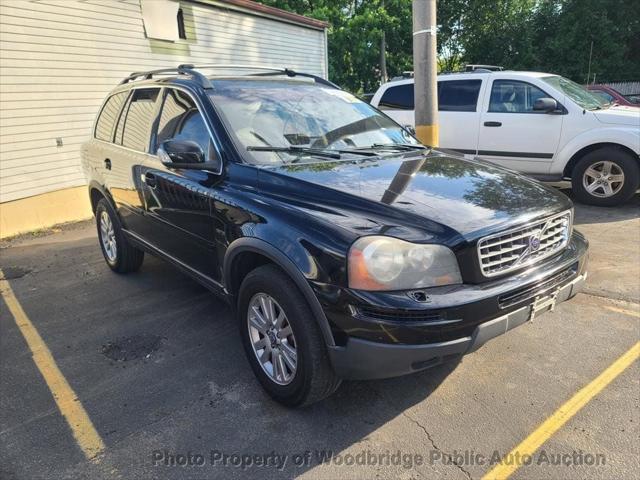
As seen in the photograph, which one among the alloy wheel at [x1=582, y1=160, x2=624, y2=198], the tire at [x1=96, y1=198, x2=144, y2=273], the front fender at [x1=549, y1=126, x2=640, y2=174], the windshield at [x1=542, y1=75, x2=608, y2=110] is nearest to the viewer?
the tire at [x1=96, y1=198, x2=144, y2=273]

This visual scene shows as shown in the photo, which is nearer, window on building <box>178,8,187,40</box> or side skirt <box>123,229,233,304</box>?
side skirt <box>123,229,233,304</box>

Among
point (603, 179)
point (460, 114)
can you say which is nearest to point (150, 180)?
point (460, 114)

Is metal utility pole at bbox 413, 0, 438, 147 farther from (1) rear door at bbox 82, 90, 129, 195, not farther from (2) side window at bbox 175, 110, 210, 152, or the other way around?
(1) rear door at bbox 82, 90, 129, 195

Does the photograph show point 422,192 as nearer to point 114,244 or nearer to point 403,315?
point 403,315

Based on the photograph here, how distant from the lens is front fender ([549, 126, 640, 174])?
20.1 feet

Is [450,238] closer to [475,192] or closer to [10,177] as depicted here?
[475,192]

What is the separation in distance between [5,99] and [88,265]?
10.4 ft

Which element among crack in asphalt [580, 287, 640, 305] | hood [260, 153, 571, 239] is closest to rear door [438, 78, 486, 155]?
crack in asphalt [580, 287, 640, 305]

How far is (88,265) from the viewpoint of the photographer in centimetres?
561

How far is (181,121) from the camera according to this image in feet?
11.4

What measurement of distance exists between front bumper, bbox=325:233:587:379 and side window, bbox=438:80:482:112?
19.0ft

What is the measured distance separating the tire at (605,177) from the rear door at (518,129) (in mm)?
466

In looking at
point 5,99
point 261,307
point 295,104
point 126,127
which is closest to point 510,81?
point 295,104

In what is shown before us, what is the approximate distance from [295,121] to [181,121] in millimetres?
856
